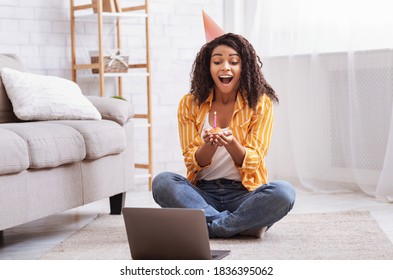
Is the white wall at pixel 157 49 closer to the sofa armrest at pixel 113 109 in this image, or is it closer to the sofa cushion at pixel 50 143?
the sofa armrest at pixel 113 109

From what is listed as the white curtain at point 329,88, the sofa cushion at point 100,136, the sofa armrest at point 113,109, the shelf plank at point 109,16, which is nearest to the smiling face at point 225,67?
the sofa cushion at point 100,136

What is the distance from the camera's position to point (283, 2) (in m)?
4.02

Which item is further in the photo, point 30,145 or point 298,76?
point 298,76

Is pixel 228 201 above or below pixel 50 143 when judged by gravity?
below

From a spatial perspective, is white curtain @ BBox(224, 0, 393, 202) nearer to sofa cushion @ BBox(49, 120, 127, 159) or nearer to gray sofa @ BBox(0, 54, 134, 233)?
gray sofa @ BBox(0, 54, 134, 233)

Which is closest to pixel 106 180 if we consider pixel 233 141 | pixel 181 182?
pixel 181 182

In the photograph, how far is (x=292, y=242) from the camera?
8.34ft

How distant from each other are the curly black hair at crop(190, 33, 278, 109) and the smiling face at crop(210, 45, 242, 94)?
0.02 meters

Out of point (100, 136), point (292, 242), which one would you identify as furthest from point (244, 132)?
point (100, 136)

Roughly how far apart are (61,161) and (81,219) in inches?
23.5

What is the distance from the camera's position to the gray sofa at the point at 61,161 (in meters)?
2.38

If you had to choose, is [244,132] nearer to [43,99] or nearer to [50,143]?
[50,143]
